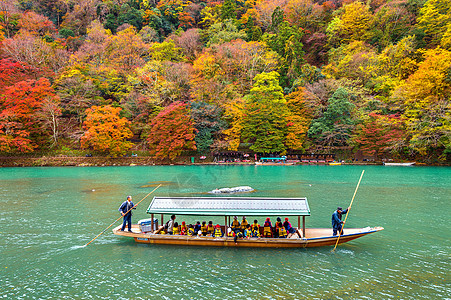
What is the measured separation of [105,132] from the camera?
53.3 meters

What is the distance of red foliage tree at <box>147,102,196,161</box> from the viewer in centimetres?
5459

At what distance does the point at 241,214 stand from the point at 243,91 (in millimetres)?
55983

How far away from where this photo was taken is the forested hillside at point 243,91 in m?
50.9

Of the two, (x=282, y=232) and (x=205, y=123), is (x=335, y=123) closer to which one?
(x=205, y=123)

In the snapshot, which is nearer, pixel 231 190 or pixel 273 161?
pixel 231 190

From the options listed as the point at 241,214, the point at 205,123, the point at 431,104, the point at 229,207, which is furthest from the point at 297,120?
the point at 241,214

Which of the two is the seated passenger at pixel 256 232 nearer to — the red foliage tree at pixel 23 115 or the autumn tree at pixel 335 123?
the autumn tree at pixel 335 123

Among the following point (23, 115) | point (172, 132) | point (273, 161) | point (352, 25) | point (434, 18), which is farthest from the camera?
point (352, 25)

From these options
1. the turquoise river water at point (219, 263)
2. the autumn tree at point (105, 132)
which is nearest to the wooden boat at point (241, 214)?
the turquoise river water at point (219, 263)

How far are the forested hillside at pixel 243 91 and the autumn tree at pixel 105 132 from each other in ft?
0.73

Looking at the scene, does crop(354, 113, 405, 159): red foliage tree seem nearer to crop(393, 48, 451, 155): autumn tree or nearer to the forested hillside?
the forested hillside

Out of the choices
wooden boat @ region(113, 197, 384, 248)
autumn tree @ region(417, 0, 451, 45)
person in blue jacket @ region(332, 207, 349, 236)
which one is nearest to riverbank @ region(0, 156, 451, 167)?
autumn tree @ region(417, 0, 451, 45)

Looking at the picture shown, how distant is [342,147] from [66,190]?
50.6 meters

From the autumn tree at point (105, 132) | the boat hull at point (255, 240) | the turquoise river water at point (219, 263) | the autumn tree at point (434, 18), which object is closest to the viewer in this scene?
the turquoise river water at point (219, 263)
